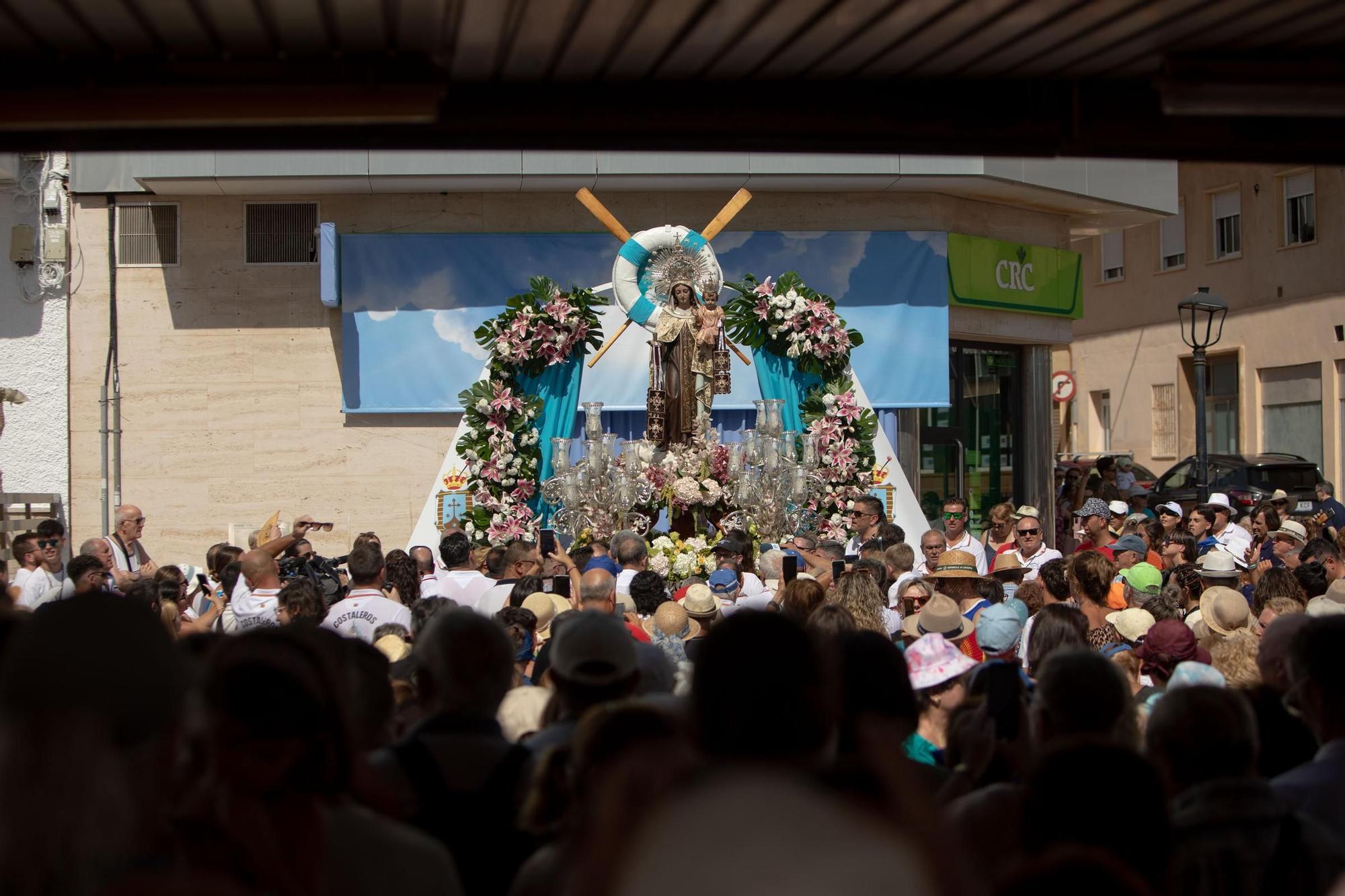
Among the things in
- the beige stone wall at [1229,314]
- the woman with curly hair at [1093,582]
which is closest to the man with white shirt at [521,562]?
the woman with curly hair at [1093,582]

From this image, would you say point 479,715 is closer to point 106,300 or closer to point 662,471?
point 662,471

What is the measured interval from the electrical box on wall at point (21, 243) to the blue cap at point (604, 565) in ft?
33.3

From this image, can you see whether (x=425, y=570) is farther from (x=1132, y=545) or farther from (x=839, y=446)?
(x=839, y=446)

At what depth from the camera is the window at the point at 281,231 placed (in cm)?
1683

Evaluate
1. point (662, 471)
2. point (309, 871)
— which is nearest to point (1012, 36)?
point (309, 871)

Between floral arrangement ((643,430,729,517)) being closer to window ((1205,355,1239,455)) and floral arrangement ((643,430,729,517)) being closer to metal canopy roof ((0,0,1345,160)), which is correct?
metal canopy roof ((0,0,1345,160))

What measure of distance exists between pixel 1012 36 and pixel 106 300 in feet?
47.6

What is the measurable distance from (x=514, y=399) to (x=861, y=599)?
8199mm

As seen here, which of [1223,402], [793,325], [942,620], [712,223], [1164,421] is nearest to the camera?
[942,620]

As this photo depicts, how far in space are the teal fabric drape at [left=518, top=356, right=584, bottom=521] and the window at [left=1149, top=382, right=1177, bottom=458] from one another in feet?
58.7

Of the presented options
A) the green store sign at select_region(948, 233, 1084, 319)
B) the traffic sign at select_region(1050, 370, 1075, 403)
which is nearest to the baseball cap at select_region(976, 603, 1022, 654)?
the green store sign at select_region(948, 233, 1084, 319)

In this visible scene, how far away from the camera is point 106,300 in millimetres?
16641

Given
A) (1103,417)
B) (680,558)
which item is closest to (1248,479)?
(680,558)

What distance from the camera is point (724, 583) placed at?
313 inches
